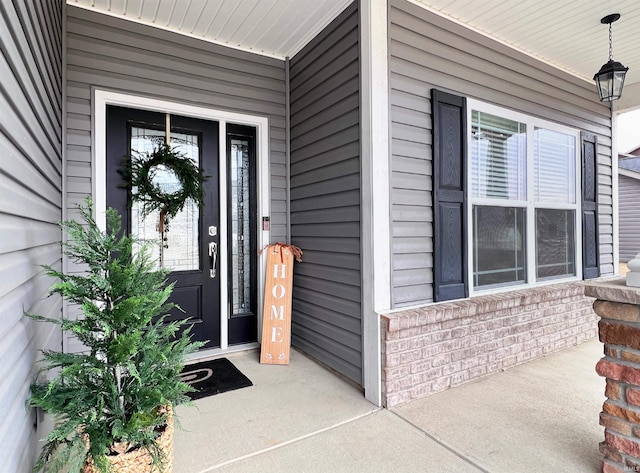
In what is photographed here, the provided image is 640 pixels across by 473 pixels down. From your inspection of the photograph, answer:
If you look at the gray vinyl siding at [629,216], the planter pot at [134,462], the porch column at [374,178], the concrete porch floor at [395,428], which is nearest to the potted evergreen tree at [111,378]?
the planter pot at [134,462]

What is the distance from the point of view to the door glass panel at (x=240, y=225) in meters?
3.43

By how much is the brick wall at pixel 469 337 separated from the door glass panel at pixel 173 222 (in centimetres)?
184

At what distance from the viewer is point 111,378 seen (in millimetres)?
1394

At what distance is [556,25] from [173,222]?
3.69 metres

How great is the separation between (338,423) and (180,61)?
121 inches

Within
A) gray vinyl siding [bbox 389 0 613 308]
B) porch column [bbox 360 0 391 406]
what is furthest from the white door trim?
gray vinyl siding [bbox 389 0 613 308]

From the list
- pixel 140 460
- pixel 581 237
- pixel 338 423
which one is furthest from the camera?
pixel 581 237

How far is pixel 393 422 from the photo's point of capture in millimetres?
2209

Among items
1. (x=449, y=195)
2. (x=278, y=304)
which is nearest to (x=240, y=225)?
(x=278, y=304)

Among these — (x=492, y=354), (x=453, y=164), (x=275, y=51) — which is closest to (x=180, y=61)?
(x=275, y=51)

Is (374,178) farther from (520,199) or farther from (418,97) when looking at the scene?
(520,199)

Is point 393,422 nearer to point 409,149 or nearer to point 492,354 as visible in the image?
point 492,354

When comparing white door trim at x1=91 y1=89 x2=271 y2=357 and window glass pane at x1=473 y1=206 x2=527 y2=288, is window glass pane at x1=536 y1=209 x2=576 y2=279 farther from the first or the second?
white door trim at x1=91 y1=89 x2=271 y2=357

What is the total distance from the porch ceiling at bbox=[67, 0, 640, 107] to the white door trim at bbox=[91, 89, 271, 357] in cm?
63
